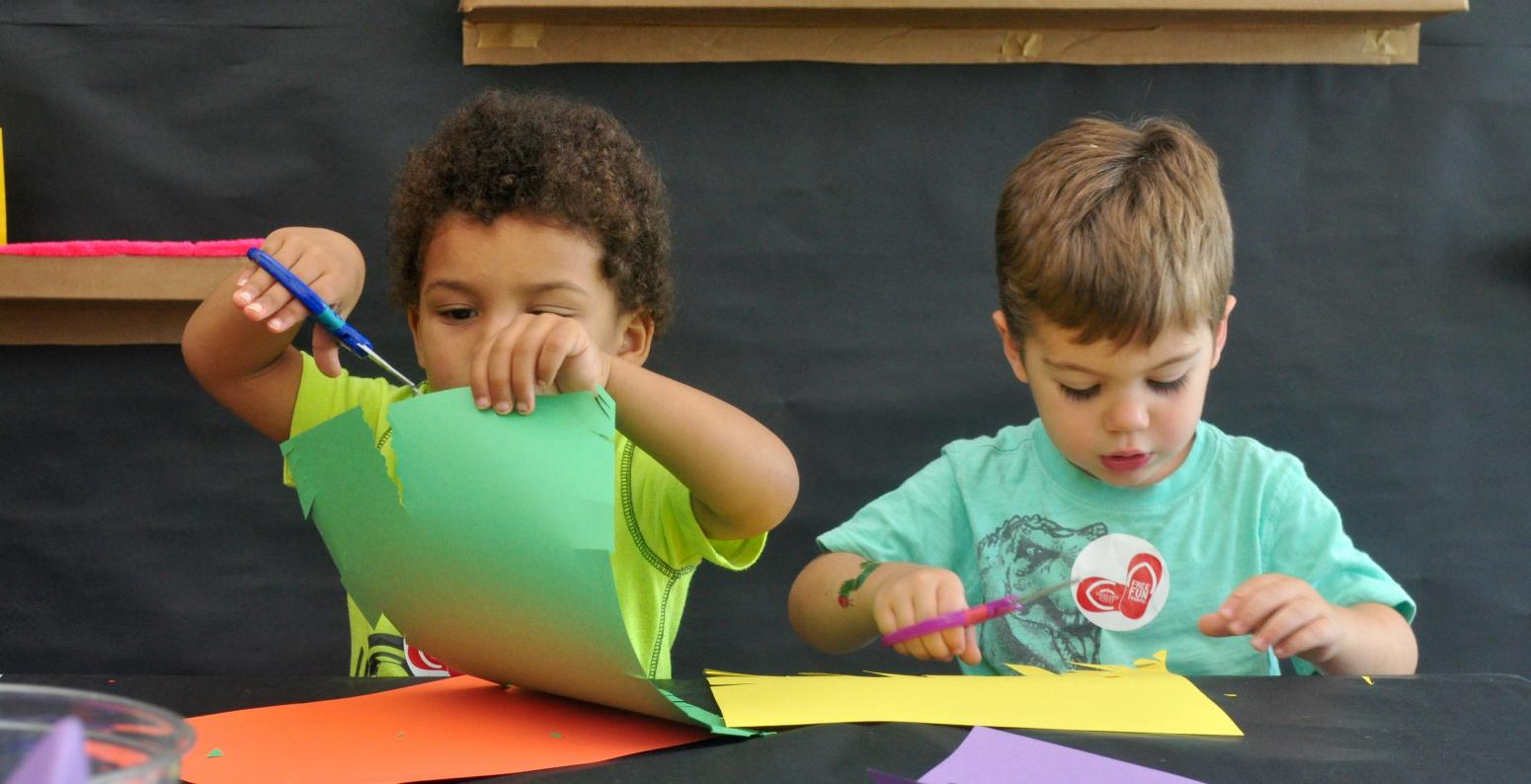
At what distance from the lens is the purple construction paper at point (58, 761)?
0.30 m

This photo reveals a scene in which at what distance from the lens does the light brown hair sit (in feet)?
3.25

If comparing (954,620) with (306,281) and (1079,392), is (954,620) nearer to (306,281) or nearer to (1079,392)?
(1079,392)

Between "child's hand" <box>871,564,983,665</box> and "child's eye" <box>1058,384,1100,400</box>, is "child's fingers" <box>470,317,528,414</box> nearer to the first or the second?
"child's hand" <box>871,564,983,665</box>

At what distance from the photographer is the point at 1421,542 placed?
1.63 m

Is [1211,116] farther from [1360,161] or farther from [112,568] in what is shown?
[112,568]

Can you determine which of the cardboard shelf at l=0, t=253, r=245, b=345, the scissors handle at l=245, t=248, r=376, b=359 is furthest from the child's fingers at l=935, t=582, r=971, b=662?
the cardboard shelf at l=0, t=253, r=245, b=345

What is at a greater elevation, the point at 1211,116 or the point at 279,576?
the point at 1211,116

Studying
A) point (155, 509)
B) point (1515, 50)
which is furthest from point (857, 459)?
point (1515, 50)

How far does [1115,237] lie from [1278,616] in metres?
0.34

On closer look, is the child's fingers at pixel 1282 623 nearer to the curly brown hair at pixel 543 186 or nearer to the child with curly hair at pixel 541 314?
the child with curly hair at pixel 541 314

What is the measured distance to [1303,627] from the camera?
820 mm

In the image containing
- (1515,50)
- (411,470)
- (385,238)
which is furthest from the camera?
(1515,50)

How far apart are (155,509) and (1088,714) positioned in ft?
3.96

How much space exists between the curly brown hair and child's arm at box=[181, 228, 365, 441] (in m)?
0.12
